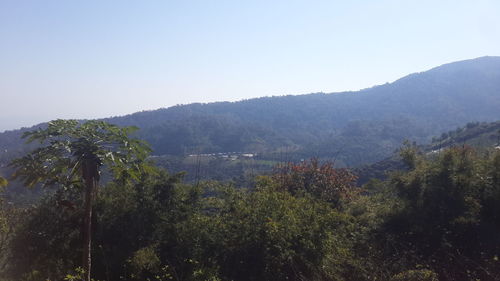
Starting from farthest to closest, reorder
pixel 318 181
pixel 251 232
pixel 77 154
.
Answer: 1. pixel 318 181
2. pixel 251 232
3. pixel 77 154

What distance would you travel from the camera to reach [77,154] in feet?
23.9

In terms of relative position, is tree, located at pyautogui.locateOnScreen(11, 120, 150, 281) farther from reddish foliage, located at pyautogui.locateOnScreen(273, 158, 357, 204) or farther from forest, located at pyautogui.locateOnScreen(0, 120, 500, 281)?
reddish foliage, located at pyautogui.locateOnScreen(273, 158, 357, 204)

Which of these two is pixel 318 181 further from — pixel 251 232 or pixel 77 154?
pixel 77 154

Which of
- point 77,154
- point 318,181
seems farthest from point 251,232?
point 318,181

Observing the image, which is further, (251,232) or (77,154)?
(251,232)

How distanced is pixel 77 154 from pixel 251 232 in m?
5.12

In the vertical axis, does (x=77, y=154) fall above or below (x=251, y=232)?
above

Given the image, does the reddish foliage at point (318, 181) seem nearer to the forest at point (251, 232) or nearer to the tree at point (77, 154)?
the forest at point (251, 232)

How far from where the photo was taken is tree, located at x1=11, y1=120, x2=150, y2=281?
711 centimetres

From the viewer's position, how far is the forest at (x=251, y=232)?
31.2 feet

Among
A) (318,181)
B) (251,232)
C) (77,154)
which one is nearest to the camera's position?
(77,154)

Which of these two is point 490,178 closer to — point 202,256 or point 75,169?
point 202,256

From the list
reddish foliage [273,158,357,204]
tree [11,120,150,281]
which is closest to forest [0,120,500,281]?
tree [11,120,150,281]

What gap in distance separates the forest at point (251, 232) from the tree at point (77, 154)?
0.33 metres
